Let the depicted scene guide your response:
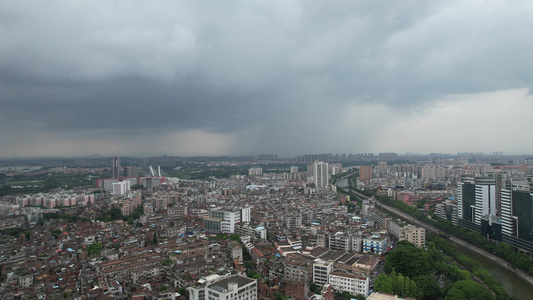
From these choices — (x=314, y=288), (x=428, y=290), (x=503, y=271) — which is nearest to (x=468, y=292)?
(x=428, y=290)

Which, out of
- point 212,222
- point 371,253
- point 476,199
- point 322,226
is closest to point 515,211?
point 476,199

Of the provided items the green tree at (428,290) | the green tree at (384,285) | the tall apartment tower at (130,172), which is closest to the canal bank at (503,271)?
the green tree at (428,290)

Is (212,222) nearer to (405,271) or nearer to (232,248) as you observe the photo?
(232,248)

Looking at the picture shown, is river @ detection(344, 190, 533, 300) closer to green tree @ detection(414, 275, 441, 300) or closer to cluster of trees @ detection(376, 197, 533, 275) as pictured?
cluster of trees @ detection(376, 197, 533, 275)

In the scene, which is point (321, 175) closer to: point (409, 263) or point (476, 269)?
point (476, 269)

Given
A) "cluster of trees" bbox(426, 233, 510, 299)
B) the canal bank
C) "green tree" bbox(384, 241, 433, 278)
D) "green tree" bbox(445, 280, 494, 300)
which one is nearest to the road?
the canal bank

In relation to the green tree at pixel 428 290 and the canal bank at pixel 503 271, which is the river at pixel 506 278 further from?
the green tree at pixel 428 290
